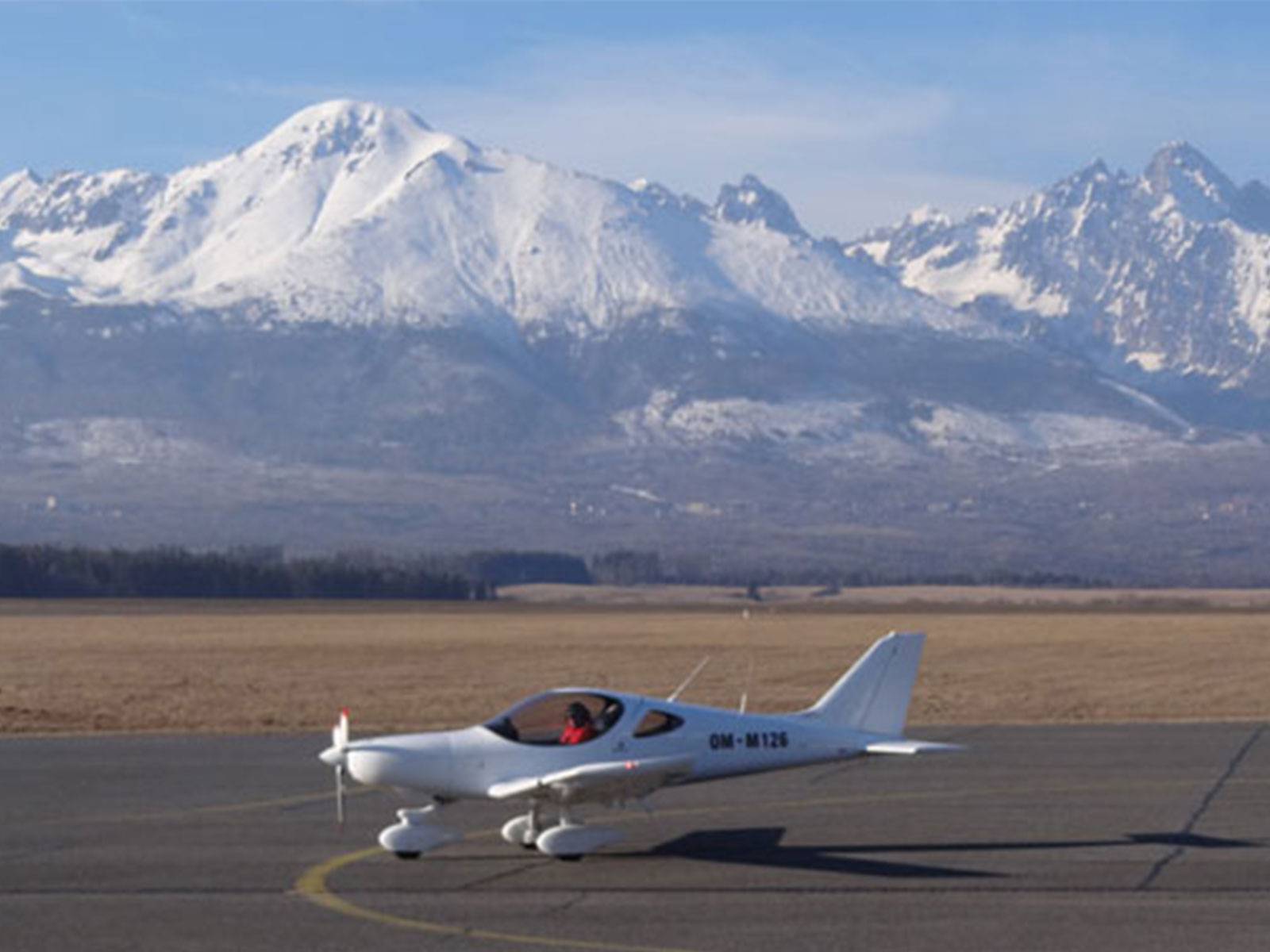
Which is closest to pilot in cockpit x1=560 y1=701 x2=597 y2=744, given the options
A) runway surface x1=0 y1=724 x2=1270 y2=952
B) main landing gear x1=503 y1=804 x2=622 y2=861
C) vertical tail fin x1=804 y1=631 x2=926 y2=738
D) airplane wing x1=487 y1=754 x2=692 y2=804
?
airplane wing x1=487 y1=754 x2=692 y2=804

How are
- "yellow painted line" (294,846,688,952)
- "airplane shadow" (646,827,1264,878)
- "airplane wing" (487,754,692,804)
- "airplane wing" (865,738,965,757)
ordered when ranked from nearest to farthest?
"yellow painted line" (294,846,688,952) → "airplane wing" (487,754,692,804) → "airplane shadow" (646,827,1264,878) → "airplane wing" (865,738,965,757)

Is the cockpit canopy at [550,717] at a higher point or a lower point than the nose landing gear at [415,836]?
higher

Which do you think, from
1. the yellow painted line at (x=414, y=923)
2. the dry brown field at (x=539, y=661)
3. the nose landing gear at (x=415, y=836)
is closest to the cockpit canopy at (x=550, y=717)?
the nose landing gear at (x=415, y=836)

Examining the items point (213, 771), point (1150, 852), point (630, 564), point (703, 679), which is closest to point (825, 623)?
point (703, 679)

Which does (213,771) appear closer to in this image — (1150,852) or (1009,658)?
(1150,852)

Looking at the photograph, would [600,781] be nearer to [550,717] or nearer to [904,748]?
[550,717]

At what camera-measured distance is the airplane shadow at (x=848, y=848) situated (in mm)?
22188

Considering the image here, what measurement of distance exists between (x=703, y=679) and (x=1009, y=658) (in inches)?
498

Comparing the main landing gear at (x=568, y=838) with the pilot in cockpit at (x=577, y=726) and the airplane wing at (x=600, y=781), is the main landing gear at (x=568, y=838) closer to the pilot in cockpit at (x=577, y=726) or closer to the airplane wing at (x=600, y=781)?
the airplane wing at (x=600, y=781)

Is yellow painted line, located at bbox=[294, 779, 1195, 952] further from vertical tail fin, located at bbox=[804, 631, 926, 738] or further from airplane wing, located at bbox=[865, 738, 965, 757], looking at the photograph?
airplane wing, located at bbox=[865, 738, 965, 757]

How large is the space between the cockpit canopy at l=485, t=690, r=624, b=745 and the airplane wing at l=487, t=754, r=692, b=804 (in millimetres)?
401

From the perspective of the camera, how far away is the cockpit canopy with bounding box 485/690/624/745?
23.0m

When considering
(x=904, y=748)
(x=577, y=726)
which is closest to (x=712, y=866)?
(x=577, y=726)

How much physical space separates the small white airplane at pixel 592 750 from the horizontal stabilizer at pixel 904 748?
2 cm
